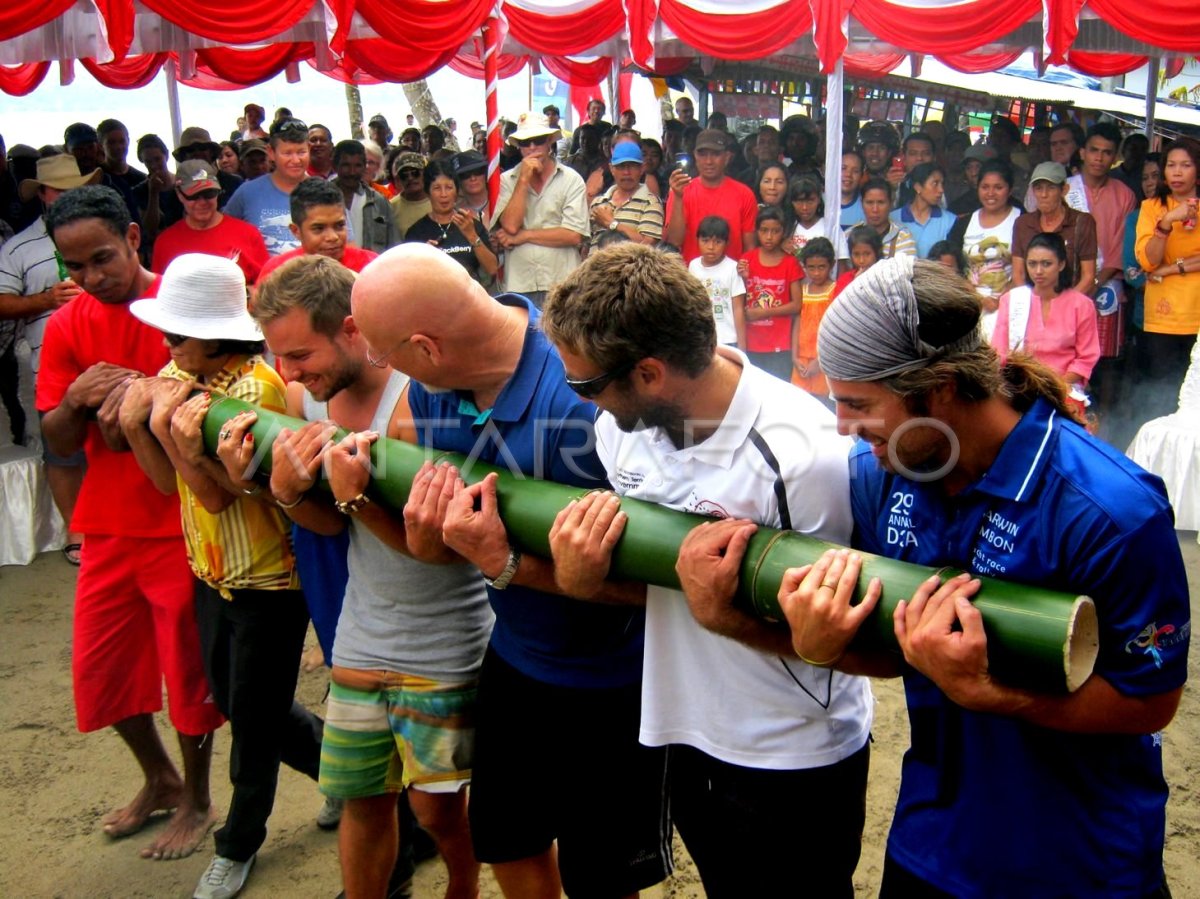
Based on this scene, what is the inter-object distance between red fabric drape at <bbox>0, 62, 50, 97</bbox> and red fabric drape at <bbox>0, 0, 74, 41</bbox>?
5754mm

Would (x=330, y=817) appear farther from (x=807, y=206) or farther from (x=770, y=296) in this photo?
→ (x=807, y=206)

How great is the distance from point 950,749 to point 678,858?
67.7 inches

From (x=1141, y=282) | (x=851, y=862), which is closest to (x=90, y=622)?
(x=851, y=862)

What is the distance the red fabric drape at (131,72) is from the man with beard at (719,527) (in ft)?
39.7

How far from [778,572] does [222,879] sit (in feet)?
7.79

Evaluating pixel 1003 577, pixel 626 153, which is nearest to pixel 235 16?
pixel 626 153

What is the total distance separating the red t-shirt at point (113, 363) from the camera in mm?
3275

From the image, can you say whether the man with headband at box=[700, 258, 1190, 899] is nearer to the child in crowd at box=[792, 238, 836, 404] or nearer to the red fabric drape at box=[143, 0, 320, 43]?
the child in crowd at box=[792, 238, 836, 404]

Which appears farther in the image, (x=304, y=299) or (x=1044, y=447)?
(x=304, y=299)

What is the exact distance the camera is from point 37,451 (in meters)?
6.31

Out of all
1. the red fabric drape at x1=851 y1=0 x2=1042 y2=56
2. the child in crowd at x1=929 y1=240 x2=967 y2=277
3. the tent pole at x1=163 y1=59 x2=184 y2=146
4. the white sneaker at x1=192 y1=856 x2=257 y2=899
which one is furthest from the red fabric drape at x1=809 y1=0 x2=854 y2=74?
the tent pole at x1=163 y1=59 x2=184 y2=146

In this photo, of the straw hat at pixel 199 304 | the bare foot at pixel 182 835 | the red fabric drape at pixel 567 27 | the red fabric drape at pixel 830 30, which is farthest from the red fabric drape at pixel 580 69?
the bare foot at pixel 182 835

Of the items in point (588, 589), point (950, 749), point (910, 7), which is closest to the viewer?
point (950, 749)

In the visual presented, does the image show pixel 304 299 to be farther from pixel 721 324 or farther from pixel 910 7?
pixel 910 7
